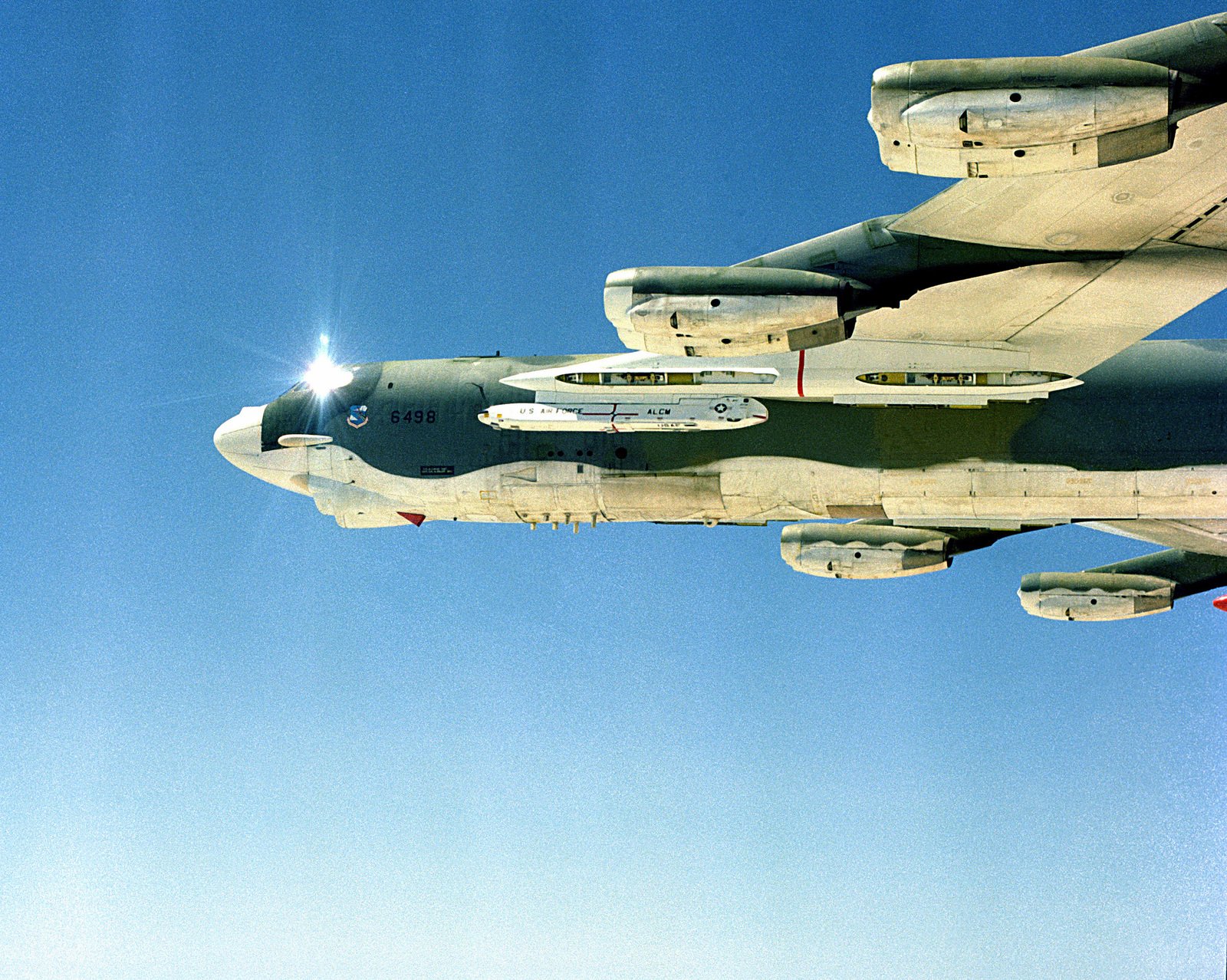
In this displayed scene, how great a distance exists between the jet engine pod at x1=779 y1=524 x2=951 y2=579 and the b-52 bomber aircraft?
0.17 feet

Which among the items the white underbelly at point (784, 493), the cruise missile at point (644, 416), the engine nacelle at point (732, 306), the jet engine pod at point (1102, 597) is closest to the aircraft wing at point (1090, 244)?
Result: the engine nacelle at point (732, 306)

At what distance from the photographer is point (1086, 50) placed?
16.9 m

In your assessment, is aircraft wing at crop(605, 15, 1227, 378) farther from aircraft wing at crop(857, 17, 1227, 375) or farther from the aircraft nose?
the aircraft nose

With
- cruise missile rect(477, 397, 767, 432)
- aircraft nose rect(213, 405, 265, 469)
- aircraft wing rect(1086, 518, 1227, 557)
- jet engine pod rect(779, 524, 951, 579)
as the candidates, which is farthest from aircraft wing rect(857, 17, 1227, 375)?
aircraft nose rect(213, 405, 265, 469)

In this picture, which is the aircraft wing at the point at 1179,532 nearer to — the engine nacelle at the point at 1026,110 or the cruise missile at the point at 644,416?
the cruise missile at the point at 644,416

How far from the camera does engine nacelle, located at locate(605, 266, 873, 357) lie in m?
20.2

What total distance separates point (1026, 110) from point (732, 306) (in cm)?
514

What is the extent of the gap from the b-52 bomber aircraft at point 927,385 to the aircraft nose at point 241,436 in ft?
0.19

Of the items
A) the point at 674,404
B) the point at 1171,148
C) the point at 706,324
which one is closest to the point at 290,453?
the point at 674,404

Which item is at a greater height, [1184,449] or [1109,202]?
[1109,202]

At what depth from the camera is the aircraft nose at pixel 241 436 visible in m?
26.9

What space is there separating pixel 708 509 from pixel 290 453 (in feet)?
24.4

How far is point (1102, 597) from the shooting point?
27766 millimetres

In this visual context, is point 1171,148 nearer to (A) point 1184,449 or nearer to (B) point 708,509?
(A) point 1184,449
